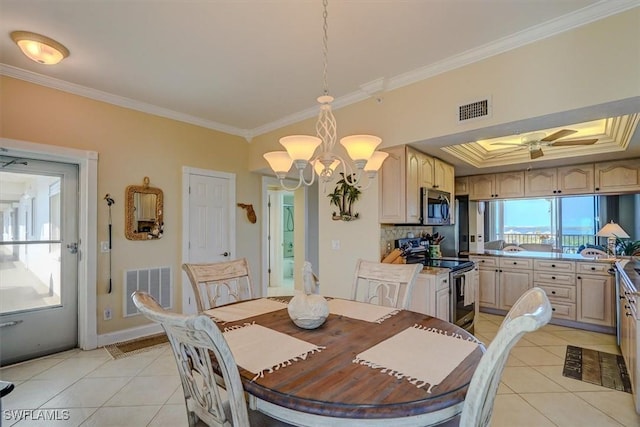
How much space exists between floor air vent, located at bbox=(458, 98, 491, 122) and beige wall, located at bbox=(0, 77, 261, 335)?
3.17 metres

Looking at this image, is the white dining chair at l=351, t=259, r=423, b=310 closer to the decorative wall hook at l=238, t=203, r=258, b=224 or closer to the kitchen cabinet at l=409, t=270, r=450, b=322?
the kitchen cabinet at l=409, t=270, r=450, b=322

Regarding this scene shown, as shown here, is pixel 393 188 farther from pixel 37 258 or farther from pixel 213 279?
pixel 37 258

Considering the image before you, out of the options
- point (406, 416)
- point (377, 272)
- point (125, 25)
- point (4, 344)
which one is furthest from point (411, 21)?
point (4, 344)

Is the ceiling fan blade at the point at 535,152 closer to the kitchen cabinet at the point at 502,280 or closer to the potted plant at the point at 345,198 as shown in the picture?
the kitchen cabinet at the point at 502,280

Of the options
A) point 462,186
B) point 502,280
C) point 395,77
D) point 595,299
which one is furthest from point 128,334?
point 595,299

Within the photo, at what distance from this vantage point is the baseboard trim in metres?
3.37

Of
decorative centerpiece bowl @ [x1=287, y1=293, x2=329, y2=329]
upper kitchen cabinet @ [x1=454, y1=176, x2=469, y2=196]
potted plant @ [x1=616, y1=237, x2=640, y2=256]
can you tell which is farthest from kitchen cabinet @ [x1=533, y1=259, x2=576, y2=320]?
decorative centerpiece bowl @ [x1=287, y1=293, x2=329, y2=329]

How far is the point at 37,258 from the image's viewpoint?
318 centimetres

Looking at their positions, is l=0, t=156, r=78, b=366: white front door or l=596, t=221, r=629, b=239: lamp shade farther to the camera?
l=596, t=221, r=629, b=239: lamp shade

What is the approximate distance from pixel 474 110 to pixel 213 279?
98.6 inches

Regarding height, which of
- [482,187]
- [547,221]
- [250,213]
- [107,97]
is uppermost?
[107,97]

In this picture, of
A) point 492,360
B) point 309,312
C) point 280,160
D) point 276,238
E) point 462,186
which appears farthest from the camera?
point 276,238

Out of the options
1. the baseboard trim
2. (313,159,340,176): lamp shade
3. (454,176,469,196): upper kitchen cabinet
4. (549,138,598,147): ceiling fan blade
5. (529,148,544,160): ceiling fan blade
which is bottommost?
the baseboard trim

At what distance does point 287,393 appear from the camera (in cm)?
99
